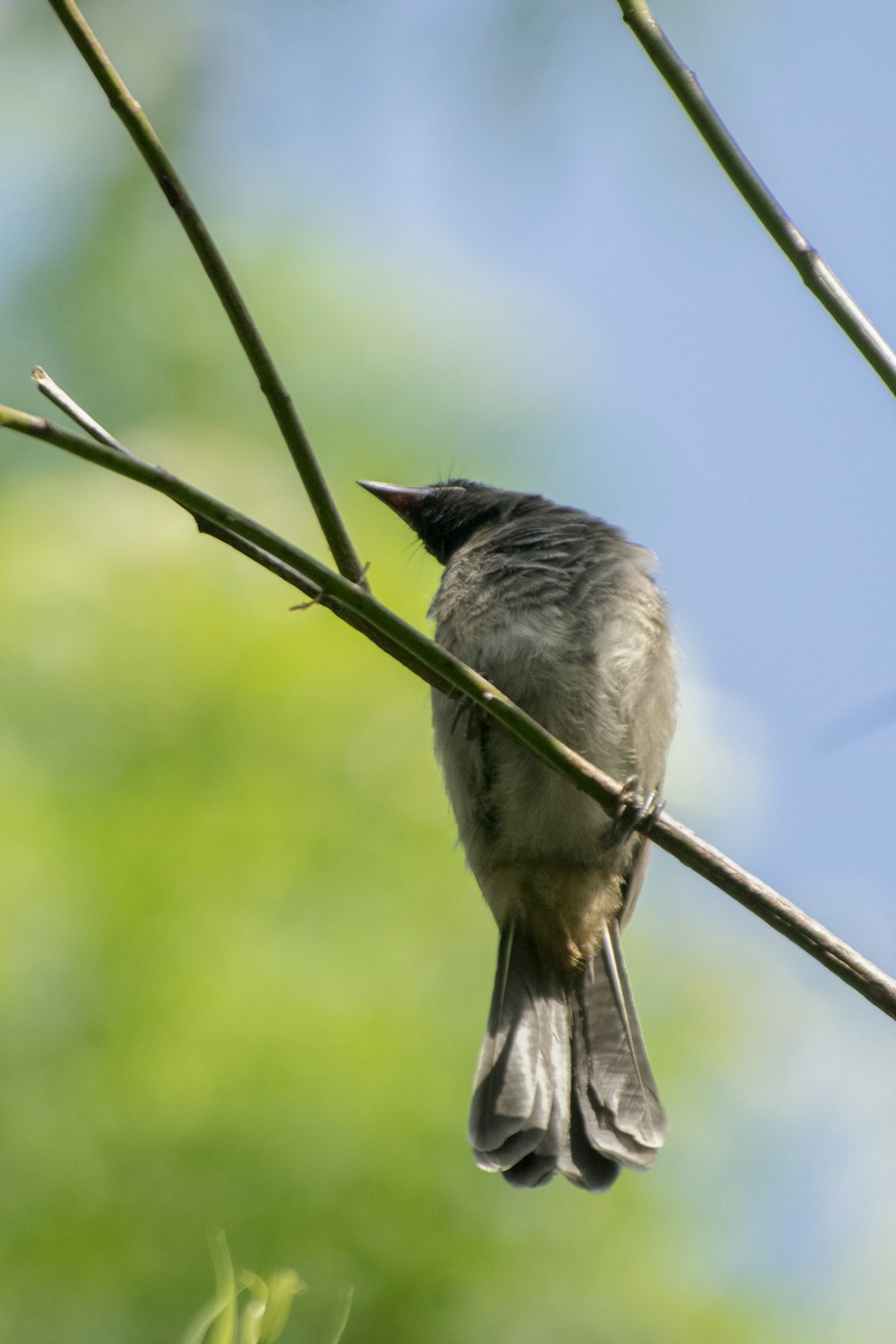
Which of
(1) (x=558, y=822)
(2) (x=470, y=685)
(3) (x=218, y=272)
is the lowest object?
(2) (x=470, y=685)

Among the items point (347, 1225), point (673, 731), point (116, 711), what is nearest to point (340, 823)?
point (116, 711)

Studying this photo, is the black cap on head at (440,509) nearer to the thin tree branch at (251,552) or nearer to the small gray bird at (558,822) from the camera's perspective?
the small gray bird at (558,822)

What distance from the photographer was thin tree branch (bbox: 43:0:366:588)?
6.62 ft

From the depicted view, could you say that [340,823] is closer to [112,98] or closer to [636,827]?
[636,827]

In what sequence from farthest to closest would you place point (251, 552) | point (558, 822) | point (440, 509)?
point (440, 509) < point (558, 822) < point (251, 552)

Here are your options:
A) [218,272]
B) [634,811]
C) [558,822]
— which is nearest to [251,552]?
[218,272]

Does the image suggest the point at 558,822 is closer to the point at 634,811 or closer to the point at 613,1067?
the point at 613,1067

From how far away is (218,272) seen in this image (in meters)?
2.13

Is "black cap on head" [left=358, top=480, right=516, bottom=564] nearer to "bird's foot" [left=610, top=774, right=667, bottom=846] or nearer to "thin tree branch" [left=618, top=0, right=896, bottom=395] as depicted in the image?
"bird's foot" [left=610, top=774, right=667, bottom=846]

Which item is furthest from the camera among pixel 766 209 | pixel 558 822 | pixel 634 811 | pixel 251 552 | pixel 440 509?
pixel 440 509

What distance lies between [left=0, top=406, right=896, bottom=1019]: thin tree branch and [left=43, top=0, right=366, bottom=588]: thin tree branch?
5.0 inches

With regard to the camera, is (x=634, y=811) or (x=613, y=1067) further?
(x=613, y=1067)

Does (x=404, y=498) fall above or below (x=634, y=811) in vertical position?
above

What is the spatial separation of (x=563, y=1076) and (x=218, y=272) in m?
2.34
